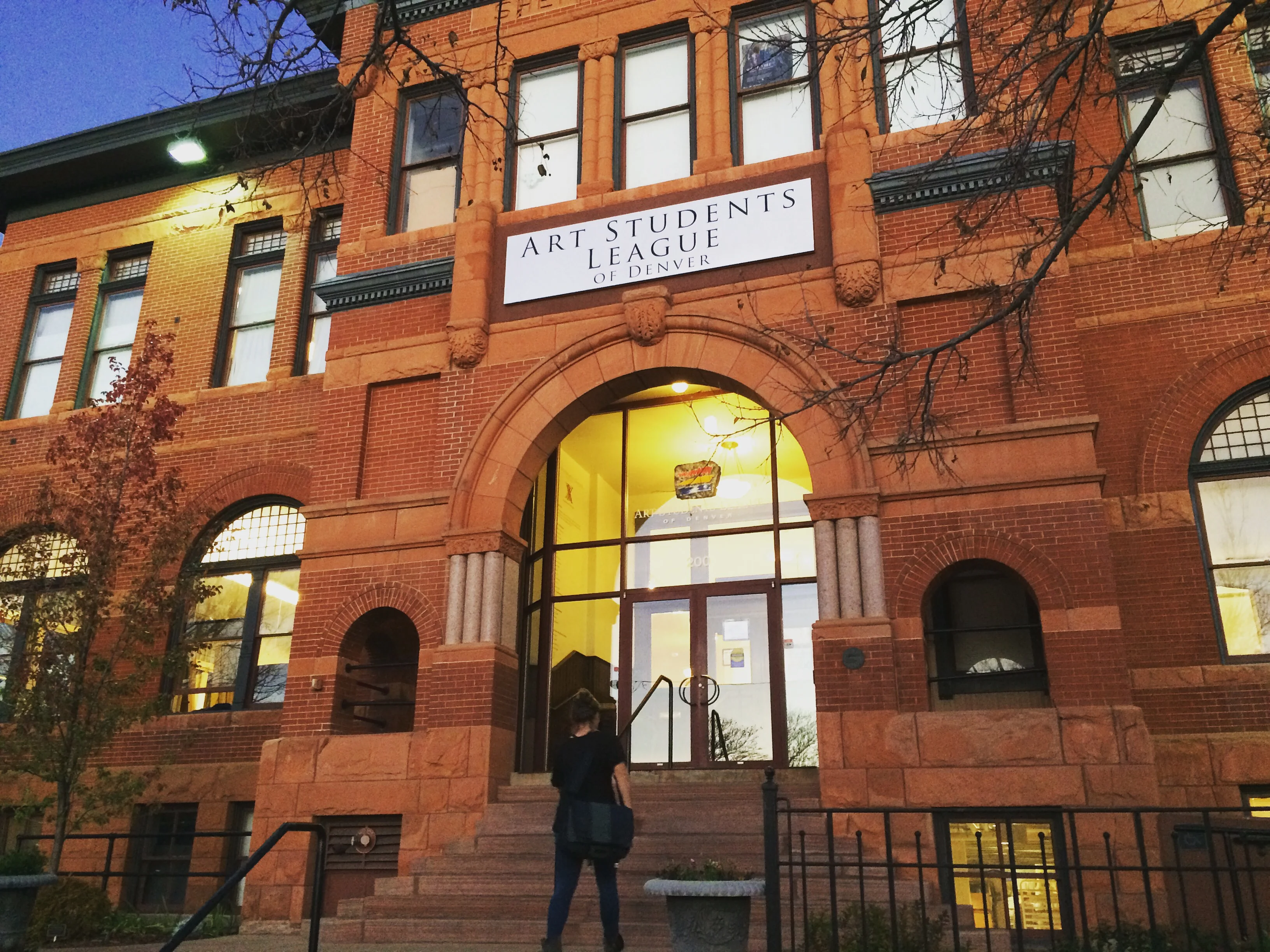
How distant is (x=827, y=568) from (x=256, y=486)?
29.3 feet

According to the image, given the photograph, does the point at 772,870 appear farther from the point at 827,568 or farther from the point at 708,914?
the point at 827,568

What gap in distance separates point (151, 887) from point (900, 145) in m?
13.3

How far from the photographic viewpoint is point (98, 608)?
1255 cm

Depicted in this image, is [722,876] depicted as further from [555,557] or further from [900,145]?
[900,145]

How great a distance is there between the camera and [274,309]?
17.4 metres

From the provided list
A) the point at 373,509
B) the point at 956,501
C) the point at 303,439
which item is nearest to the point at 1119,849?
the point at 956,501

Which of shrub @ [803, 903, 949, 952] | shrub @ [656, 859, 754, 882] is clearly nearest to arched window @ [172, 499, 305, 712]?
shrub @ [656, 859, 754, 882]

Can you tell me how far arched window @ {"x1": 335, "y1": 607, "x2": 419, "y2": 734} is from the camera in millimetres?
12695

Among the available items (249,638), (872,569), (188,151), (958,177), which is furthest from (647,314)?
(188,151)

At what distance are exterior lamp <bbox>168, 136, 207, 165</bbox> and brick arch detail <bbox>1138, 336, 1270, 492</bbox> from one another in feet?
47.5

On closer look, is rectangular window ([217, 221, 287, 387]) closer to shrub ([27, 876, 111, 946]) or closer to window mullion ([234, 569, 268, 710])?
window mullion ([234, 569, 268, 710])

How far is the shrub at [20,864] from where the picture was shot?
8867mm

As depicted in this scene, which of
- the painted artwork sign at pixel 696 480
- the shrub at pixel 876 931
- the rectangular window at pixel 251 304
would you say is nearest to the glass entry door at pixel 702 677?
the painted artwork sign at pixel 696 480

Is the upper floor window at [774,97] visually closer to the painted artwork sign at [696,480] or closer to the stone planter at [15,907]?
the painted artwork sign at [696,480]
